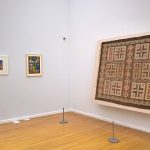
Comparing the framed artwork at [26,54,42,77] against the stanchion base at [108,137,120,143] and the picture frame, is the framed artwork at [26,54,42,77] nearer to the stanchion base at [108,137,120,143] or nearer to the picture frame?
the picture frame

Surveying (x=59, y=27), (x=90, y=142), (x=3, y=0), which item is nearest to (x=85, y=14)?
(x=59, y=27)

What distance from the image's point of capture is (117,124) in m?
4.18

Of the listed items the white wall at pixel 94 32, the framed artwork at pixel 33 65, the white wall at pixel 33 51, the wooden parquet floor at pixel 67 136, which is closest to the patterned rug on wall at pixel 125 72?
the white wall at pixel 94 32

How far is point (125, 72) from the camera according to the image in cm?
384

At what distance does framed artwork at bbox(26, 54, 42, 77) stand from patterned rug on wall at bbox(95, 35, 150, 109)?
1375 mm

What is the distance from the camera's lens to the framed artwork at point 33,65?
4.56 m

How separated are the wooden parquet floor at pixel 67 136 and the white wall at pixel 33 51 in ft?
1.66

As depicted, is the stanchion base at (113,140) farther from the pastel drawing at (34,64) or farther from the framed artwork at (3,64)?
the framed artwork at (3,64)

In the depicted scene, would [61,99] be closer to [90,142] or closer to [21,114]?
[21,114]

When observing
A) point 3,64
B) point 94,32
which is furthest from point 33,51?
point 94,32

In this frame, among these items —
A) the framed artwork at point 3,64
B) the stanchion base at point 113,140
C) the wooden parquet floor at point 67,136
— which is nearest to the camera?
the wooden parquet floor at point 67,136

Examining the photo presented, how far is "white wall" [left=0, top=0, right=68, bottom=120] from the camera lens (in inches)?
168

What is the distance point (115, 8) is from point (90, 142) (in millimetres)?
2627

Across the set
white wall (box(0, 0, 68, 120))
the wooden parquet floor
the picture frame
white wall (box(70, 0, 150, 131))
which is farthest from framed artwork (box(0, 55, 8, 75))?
the picture frame
